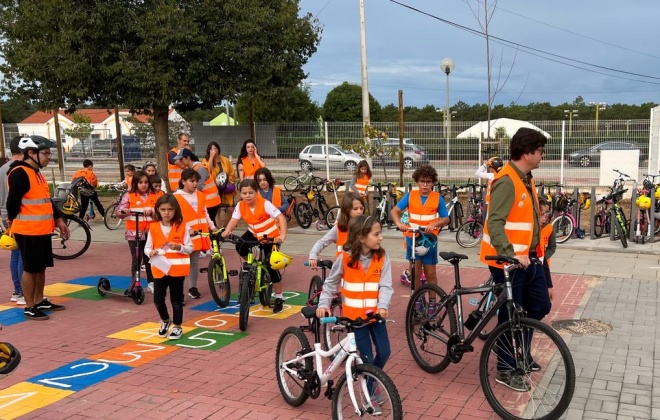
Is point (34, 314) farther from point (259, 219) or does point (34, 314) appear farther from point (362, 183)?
point (362, 183)

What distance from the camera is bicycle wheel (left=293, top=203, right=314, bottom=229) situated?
13555 millimetres

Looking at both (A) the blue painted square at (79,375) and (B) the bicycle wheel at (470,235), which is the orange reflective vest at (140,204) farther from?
(B) the bicycle wheel at (470,235)

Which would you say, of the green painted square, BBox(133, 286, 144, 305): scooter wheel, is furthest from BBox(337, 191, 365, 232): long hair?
BBox(133, 286, 144, 305): scooter wheel

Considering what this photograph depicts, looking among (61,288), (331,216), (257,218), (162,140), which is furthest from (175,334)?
(162,140)

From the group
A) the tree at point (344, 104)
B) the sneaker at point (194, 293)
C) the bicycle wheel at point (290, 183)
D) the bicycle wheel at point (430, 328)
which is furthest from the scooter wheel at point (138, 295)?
the tree at point (344, 104)

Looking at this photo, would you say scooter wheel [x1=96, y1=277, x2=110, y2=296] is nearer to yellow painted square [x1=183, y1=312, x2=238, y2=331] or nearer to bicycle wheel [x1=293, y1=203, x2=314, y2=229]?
yellow painted square [x1=183, y1=312, x2=238, y2=331]

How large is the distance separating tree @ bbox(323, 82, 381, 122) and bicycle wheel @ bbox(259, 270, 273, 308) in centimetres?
5314

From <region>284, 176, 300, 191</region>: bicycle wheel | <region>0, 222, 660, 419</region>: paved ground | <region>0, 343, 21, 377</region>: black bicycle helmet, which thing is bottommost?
<region>0, 222, 660, 419</region>: paved ground

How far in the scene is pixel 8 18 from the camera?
18891 millimetres

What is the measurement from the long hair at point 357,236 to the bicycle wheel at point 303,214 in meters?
9.35

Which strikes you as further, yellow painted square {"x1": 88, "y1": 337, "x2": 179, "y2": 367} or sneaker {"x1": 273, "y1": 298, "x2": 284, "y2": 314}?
sneaker {"x1": 273, "y1": 298, "x2": 284, "y2": 314}

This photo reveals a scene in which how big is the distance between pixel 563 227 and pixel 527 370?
7.14 meters

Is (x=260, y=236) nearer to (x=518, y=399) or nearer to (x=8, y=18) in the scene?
(x=518, y=399)

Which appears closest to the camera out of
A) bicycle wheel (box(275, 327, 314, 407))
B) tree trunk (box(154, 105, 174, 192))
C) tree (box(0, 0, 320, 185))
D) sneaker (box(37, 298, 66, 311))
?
bicycle wheel (box(275, 327, 314, 407))
